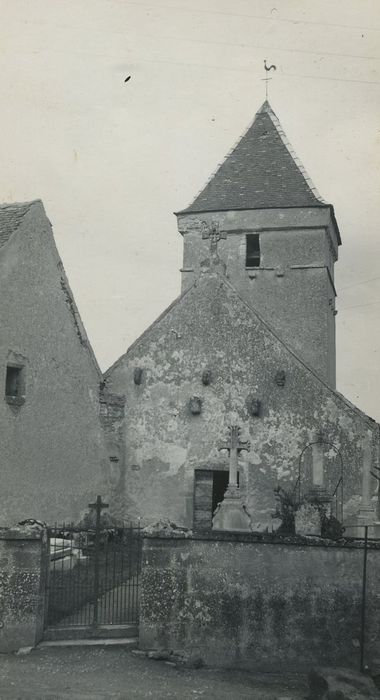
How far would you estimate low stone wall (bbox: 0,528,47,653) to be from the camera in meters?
8.76

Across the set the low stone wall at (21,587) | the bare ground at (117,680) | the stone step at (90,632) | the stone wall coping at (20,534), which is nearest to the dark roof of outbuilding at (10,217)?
the stone wall coping at (20,534)

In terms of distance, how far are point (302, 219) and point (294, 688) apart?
1636 centimetres

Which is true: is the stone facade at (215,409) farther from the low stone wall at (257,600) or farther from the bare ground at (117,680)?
the bare ground at (117,680)

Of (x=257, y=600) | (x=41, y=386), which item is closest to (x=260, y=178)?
(x=41, y=386)

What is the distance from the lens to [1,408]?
44.9 ft

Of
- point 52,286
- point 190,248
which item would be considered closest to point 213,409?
point 52,286

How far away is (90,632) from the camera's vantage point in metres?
9.01

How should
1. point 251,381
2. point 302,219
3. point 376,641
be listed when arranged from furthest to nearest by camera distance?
point 302,219, point 251,381, point 376,641

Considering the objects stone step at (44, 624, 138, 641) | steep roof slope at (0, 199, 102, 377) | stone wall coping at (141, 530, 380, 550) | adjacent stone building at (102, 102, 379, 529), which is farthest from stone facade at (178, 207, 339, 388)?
stone step at (44, 624, 138, 641)

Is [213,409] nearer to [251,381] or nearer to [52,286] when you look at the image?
[251,381]

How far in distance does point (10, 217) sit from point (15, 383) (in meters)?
3.50

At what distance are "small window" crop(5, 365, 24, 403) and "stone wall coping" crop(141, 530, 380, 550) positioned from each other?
610 centimetres

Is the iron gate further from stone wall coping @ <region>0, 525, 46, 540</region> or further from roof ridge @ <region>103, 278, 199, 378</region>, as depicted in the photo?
roof ridge @ <region>103, 278, 199, 378</region>

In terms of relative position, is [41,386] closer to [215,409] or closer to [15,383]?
[15,383]
